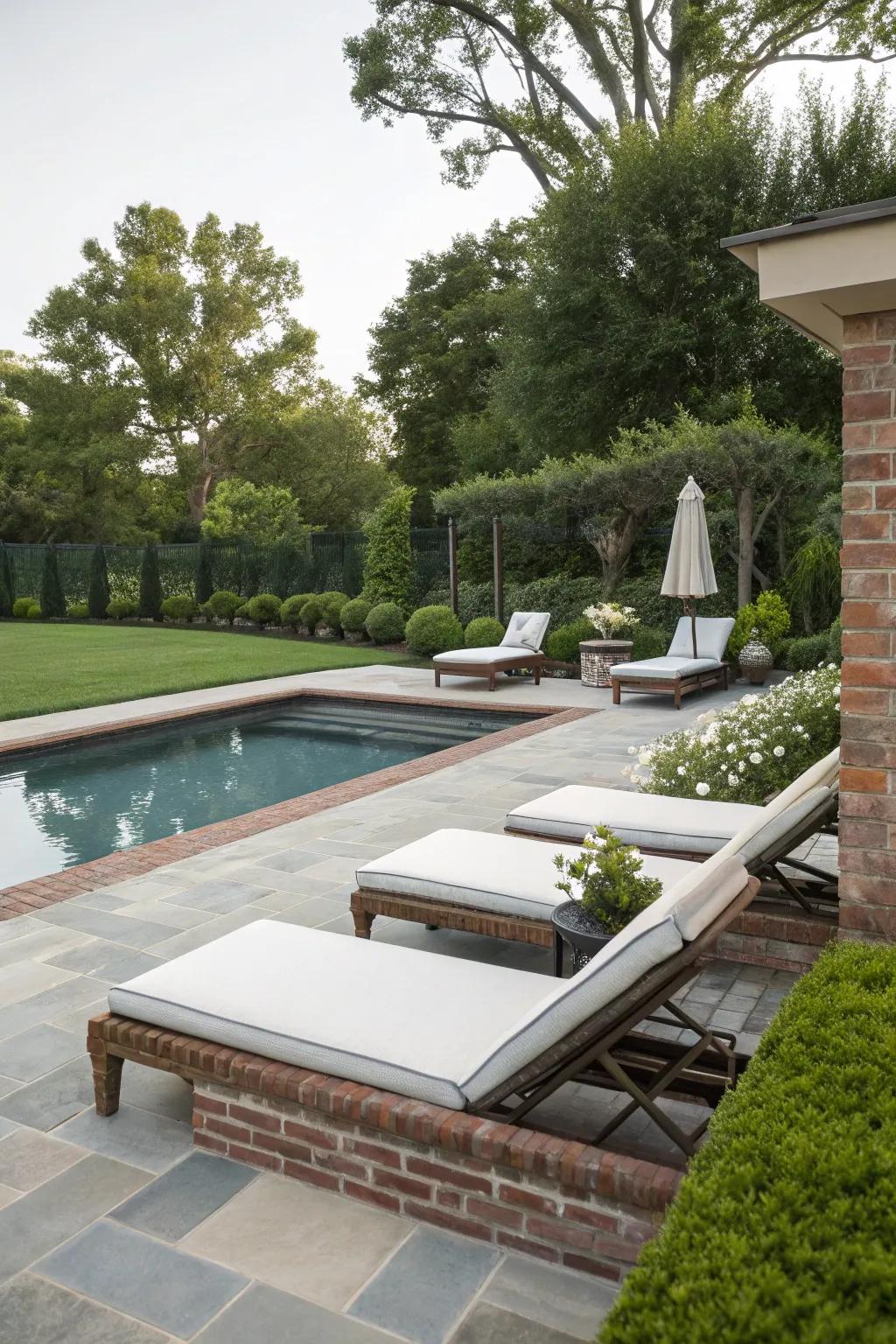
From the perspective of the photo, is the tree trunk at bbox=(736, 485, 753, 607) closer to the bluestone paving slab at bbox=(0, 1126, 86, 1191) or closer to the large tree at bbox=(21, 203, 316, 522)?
the bluestone paving slab at bbox=(0, 1126, 86, 1191)

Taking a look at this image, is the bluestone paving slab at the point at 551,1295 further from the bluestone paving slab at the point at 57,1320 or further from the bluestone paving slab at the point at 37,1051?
the bluestone paving slab at the point at 37,1051

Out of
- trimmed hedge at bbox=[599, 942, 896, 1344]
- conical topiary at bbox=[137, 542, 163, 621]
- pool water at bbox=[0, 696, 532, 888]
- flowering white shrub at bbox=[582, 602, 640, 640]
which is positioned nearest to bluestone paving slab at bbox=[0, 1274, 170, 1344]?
trimmed hedge at bbox=[599, 942, 896, 1344]

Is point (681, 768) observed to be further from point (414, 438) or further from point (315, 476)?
point (315, 476)

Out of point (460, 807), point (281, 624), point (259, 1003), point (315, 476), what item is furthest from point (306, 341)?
point (259, 1003)

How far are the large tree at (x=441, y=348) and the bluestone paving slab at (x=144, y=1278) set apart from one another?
24.4 meters

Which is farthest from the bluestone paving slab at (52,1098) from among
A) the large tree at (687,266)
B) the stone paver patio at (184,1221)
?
the large tree at (687,266)

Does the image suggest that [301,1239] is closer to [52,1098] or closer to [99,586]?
[52,1098]

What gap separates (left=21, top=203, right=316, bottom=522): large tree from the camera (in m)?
33.0

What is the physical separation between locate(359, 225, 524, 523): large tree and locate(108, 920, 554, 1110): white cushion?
23.5m

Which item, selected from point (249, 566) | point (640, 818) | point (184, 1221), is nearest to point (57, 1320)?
point (184, 1221)

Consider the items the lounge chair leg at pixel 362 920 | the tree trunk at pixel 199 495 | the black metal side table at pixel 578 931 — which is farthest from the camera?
the tree trunk at pixel 199 495

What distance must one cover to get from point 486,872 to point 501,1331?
1.95 metres

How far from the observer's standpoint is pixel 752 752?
528 cm

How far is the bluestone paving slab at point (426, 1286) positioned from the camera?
2.06 m
